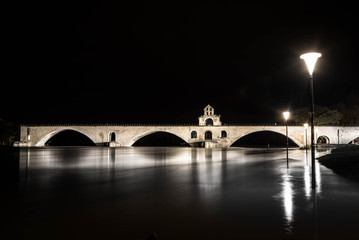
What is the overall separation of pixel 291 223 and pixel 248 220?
112 centimetres

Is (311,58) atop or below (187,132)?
atop

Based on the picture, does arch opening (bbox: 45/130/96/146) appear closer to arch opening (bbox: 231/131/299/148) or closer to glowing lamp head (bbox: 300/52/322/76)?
arch opening (bbox: 231/131/299/148)

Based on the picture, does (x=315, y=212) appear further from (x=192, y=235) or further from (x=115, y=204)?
(x=115, y=204)

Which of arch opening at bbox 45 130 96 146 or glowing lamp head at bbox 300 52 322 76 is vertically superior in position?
glowing lamp head at bbox 300 52 322 76

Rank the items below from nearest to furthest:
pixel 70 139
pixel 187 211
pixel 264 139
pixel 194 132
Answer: pixel 187 211 < pixel 194 132 < pixel 70 139 < pixel 264 139

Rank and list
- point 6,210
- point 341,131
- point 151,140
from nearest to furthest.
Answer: point 6,210 < point 341,131 < point 151,140

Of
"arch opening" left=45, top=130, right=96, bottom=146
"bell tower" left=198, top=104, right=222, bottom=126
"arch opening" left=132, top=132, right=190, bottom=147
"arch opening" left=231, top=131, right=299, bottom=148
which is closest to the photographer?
"bell tower" left=198, top=104, right=222, bottom=126

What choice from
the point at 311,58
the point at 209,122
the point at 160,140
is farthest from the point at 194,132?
the point at 311,58

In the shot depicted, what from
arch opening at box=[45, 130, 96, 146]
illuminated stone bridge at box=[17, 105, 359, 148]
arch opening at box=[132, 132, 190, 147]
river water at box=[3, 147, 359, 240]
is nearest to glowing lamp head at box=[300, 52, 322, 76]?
river water at box=[3, 147, 359, 240]

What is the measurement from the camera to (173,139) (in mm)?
109062

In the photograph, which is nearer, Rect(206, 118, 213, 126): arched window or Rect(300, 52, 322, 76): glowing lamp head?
Rect(300, 52, 322, 76): glowing lamp head

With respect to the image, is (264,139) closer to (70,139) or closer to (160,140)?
(160,140)

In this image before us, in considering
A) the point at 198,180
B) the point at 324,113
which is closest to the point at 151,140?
the point at 324,113

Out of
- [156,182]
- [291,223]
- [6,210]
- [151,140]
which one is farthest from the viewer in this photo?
[151,140]
